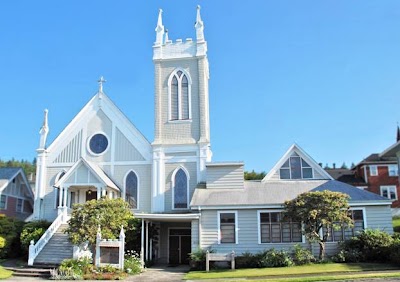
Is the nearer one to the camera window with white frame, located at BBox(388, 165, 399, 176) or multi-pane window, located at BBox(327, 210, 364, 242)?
multi-pane window, located at BBox(327, 210, 364, 242)

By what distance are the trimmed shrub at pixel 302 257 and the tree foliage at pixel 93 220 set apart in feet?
30.7

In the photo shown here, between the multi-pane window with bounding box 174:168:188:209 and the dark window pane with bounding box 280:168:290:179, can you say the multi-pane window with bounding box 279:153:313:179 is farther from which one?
the multi-pane window with bounding box 174:168:188:209

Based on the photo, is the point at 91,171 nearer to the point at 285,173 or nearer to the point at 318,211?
the point at 285,173

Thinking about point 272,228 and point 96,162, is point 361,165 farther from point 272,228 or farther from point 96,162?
point 96,162

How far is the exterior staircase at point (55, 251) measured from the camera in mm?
22000

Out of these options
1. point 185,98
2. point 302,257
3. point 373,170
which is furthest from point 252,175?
point 302,257

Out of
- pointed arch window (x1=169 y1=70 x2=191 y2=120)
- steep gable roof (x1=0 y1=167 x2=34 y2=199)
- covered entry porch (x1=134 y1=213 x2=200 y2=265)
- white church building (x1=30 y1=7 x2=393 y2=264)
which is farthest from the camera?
steep gable roof (x1=0 y1=167 x2=34 y2=199)

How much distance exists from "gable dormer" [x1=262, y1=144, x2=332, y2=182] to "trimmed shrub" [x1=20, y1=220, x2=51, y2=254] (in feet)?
47.2

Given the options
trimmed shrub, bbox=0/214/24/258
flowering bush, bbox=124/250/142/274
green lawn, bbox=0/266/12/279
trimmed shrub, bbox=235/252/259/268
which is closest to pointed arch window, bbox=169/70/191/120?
flowering bush, bbox=124/250/142/274

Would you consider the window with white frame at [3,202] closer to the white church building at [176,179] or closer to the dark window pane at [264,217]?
the white church building at [176,179]

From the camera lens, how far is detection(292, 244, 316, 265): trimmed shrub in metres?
20.7

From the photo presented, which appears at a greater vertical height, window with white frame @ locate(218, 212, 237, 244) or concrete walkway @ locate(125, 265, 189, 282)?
window with white frame @ locate(218, 212, 237, 244)

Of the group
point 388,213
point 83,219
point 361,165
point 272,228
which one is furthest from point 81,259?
point 361,165

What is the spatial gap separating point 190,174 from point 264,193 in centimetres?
582
